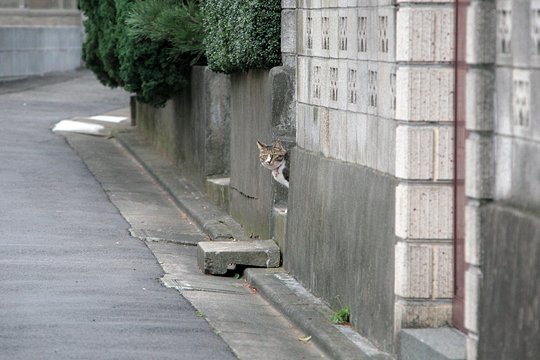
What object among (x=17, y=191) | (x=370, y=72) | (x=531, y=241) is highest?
(x=370, y=72)

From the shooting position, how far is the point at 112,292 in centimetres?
1144

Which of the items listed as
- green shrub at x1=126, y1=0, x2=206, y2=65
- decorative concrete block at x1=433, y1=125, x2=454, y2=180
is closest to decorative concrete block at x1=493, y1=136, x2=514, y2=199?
decorative concrete block at x1=433, y1=125, x2=454, y2=180

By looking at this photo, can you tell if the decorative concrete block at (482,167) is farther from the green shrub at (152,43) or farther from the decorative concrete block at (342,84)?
the green shrub at (152,43)

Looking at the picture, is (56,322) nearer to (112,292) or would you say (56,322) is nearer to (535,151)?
(112,292)

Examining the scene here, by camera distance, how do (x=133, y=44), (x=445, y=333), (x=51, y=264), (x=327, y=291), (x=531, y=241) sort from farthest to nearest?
(x=133, y=44) < (x=51, y=264) < (x=327, y=291) < (x=445, y=333) < (x=531, y=241)

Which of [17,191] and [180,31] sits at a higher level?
[180,31]

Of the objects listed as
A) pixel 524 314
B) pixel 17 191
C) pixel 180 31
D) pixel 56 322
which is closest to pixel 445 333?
pixel 524 314

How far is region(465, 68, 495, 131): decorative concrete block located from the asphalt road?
2.86 meters

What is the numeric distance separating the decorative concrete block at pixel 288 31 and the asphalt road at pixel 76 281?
7.87 feet

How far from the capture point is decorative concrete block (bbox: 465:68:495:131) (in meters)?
7.18

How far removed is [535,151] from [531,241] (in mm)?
448

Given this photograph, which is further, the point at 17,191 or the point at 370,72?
the point at 17,191

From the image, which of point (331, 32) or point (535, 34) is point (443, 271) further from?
point (331, 32)

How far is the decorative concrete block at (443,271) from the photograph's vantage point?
858 cm
